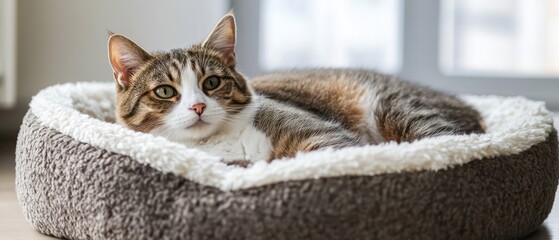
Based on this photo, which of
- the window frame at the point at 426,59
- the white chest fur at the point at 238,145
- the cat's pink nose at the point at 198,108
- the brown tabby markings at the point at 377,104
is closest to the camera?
the cat's pink nose at the point at 198,108

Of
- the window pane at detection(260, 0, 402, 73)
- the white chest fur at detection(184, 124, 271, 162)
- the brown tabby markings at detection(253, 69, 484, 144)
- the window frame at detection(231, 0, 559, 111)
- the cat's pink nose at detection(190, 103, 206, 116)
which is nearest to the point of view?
the cat's pink nose at detection(190, 103, 206, 116)

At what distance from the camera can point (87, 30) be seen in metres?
3.01

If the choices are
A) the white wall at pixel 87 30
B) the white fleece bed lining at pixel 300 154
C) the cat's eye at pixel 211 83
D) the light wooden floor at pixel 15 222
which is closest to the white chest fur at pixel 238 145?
the cat's eye at pixel 211 83

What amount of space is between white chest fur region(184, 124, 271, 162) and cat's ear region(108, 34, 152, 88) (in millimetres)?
197

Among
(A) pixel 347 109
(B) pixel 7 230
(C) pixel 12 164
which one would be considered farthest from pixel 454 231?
(C) pixel 12 164

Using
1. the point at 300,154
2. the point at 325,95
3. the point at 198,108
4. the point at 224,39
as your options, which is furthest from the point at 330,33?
the point at 300,154

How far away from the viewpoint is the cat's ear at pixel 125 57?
1.59 m

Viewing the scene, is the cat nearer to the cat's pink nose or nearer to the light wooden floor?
the cat's pink nose

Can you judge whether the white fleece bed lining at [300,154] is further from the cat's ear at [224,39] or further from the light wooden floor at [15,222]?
the cat's ear at [224,39]

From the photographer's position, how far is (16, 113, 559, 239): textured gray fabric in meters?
1.21

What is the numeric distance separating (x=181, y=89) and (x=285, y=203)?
16.9 inches

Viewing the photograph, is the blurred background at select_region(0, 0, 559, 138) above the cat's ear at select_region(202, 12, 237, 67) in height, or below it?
below

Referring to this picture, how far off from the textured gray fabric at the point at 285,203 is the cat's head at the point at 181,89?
0.17m

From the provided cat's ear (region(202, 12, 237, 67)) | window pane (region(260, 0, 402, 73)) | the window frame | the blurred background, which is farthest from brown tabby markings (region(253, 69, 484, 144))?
window pane (region(260, 0, 402, 73))
